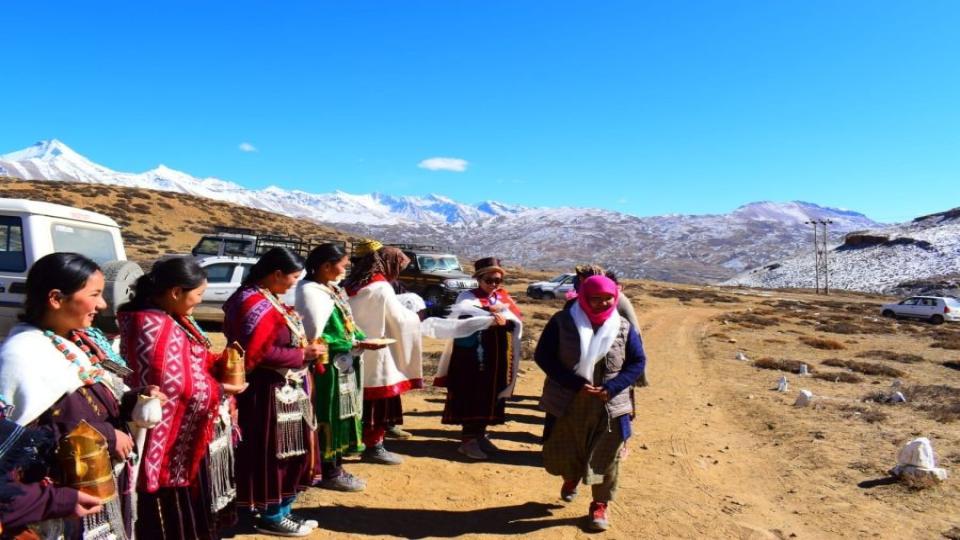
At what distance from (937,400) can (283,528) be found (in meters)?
9.94

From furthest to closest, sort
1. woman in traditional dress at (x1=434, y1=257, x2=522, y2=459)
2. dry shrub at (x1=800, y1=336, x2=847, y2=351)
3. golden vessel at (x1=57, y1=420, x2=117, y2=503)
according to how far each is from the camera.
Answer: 1. dry shrub at (x1=800, y1=336, x2=847, y2=351)
2. woman in traditional dress at (x1=434, y1=257, x2=522, y2=459)
3. golden vessel at (x1=57, y1=420, x2=117, y2=503)

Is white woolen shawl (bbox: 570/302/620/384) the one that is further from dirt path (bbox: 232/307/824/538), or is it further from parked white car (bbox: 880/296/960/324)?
parked white car (bbox: 880/296/960/324)

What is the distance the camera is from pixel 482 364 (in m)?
5.96

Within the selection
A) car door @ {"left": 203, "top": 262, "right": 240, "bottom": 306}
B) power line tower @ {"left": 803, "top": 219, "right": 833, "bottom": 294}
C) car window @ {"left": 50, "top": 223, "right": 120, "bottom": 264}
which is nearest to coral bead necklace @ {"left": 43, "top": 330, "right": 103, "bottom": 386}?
car window @ {"left": 50, "top": 223, "right": 120, "bottom": 264}

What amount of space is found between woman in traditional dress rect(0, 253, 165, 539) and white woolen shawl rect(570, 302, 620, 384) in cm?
257

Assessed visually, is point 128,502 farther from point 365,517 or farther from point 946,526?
point 946,526

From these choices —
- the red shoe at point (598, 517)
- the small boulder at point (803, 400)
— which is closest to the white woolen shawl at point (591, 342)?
the red shoe at point (598, 517)

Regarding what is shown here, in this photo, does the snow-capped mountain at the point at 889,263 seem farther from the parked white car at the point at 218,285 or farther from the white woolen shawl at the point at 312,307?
the white woolen shawl at the point at 312,307

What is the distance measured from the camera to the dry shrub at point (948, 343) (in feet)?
62.1

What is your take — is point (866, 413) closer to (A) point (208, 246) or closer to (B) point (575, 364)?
(B) point (575, 364)

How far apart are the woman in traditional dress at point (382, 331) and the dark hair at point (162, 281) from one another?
2.26 meters

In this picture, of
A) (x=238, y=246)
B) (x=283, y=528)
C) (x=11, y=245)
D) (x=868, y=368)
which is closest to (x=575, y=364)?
(x=283, y=528)

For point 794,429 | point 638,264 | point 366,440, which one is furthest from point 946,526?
point 638,264

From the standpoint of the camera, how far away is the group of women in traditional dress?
2.17 m
